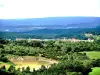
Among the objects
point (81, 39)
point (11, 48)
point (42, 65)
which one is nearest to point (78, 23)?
point (81, 39)

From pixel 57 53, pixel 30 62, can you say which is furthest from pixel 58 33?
pixel 30 62

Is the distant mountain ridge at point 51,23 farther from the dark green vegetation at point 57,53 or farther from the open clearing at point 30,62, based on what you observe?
the open clearing at point 30,62

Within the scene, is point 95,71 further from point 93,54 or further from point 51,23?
point 51,23

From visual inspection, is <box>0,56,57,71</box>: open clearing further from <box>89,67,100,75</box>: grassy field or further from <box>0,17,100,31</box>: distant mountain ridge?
<box>89,67,100,75</box>: grassy field

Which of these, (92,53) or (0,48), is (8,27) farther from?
(92,53)

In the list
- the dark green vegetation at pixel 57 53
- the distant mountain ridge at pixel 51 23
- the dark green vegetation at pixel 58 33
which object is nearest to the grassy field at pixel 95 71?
the dark green vegetation at pixel 57 53

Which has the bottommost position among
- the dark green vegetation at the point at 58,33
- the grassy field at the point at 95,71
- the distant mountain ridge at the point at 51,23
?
the grassy field at the point at 95,71
